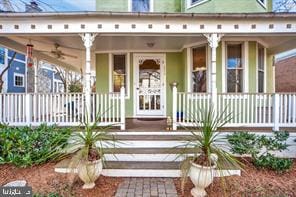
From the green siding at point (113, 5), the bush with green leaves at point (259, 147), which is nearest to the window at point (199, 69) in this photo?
the bush with green leaves at point (259, 147)

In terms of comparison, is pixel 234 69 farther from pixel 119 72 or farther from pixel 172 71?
pixel 119 72

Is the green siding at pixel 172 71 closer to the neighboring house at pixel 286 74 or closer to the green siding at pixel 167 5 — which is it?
the green siding at pixel 167 5

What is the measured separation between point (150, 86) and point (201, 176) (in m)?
5.77

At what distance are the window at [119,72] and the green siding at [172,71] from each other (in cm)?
170

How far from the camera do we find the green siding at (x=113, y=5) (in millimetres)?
9523

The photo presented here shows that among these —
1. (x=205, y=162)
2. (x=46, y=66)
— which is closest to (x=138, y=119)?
(x=205, y=162)

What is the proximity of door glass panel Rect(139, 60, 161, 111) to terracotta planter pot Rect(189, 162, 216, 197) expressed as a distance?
17.6 feet

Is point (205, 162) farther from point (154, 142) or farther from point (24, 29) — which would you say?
point (24, 29)

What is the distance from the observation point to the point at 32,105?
7207mm

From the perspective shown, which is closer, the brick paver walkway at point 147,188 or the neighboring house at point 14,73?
the brick paver walkway at point 147,188

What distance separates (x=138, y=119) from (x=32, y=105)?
381 centimetres

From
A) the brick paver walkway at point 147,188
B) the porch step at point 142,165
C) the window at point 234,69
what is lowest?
the brick paver walkway at point 147,188

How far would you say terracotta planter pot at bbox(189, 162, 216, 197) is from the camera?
13.6 ft

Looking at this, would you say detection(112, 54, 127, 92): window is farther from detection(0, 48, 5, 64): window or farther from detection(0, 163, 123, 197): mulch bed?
detection(0, 48, 5, 64): window
